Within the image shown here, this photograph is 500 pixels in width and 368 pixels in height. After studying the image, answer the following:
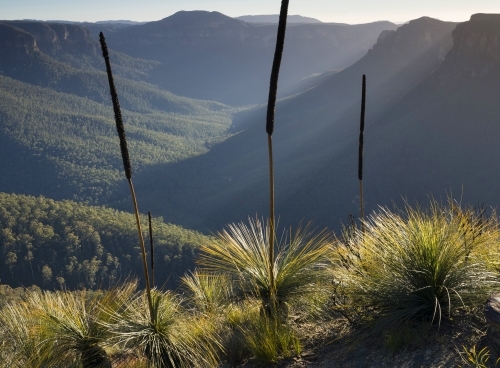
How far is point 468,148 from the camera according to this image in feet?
173

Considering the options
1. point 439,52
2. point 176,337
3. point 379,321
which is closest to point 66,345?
point 176,337

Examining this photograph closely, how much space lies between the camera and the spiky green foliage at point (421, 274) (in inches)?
152

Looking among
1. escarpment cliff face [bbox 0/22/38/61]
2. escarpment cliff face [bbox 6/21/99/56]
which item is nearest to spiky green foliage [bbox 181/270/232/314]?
escarpment cliff face [bbox 0/22/38/61]

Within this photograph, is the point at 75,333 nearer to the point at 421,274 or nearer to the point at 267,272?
the point at 267,272

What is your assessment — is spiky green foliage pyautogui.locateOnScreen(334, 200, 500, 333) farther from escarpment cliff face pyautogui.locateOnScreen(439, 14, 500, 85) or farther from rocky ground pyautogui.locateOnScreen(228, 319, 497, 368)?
escarpment cliff face pyautogui.locateOnScreen(439, 14, 500, 85)

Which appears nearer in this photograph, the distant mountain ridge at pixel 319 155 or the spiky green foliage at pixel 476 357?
the spiky green foliage at pixel 476 357

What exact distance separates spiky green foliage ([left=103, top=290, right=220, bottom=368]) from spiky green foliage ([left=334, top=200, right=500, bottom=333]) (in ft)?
4.68

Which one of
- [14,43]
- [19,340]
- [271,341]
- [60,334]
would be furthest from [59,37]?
[271,341]

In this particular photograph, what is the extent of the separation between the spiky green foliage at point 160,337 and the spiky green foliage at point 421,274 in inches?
56.2

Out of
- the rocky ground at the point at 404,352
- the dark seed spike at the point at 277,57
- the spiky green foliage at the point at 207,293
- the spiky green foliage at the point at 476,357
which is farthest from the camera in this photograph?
the spiky green foliage at the point at 207,293

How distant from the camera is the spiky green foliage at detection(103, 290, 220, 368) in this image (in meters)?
3.93

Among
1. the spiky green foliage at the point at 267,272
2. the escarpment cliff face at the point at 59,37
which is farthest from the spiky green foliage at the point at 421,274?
the escarpment cliff face at the point at 59,37

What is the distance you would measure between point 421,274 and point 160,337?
2285mm

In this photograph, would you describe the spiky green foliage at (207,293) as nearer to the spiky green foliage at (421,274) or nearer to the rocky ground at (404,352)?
the rocky ground at (404,352)
